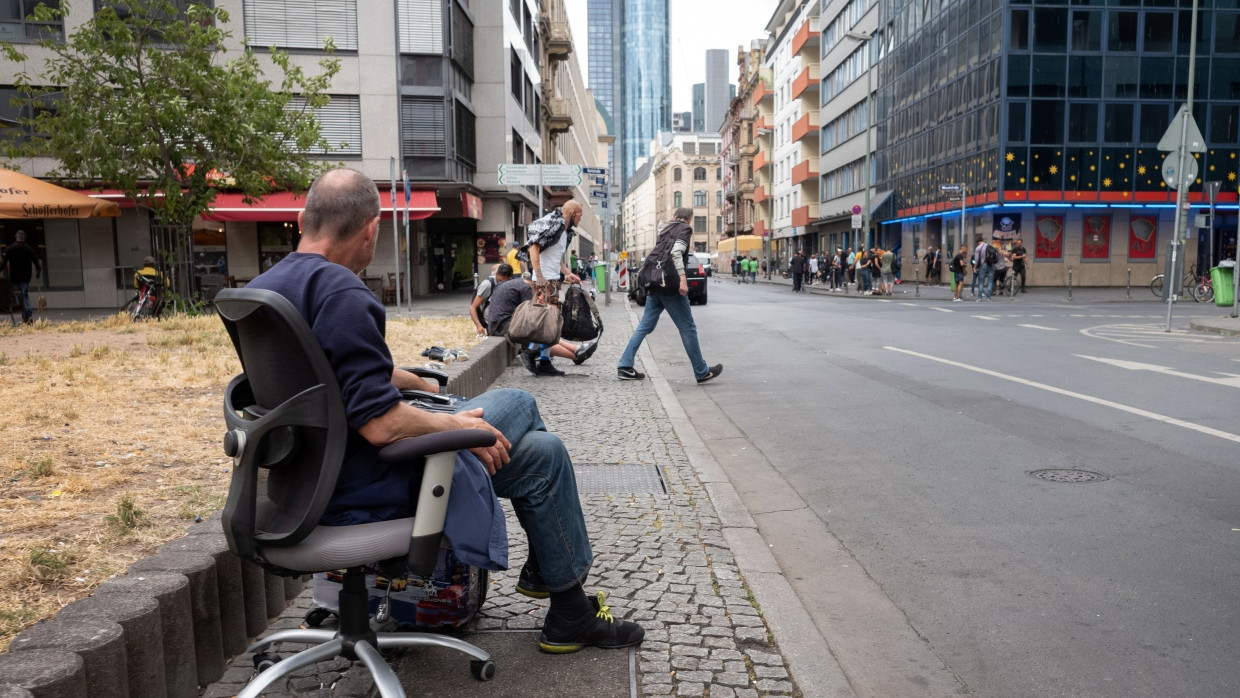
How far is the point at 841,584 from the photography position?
4.16 meters

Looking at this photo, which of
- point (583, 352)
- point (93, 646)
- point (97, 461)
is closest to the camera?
point (93, 646)

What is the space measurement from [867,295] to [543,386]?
2596 cm

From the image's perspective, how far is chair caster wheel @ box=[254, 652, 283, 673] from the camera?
9.69 feet

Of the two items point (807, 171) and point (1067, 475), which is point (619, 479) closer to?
point (1067, 475)

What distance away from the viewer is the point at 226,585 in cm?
314


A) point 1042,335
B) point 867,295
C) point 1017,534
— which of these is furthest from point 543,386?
point 867,295

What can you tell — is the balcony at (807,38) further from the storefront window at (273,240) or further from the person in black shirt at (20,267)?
the person in black shirt at (20,267)

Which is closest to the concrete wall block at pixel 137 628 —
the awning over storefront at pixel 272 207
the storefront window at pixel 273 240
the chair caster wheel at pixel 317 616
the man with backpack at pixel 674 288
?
the chair caster wheel at pixel 317 616

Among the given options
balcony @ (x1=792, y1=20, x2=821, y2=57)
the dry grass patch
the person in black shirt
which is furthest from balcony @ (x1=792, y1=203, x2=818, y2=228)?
the dry grass patch

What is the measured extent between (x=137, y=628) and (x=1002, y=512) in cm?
422

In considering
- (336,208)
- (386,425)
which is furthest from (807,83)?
(386,425)

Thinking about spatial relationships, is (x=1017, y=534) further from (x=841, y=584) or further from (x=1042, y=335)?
(x=1042, y=335)

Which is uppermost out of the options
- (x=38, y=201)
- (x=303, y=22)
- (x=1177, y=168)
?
(x=303, y=22)

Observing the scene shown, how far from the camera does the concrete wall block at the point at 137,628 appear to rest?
2.52 meters
